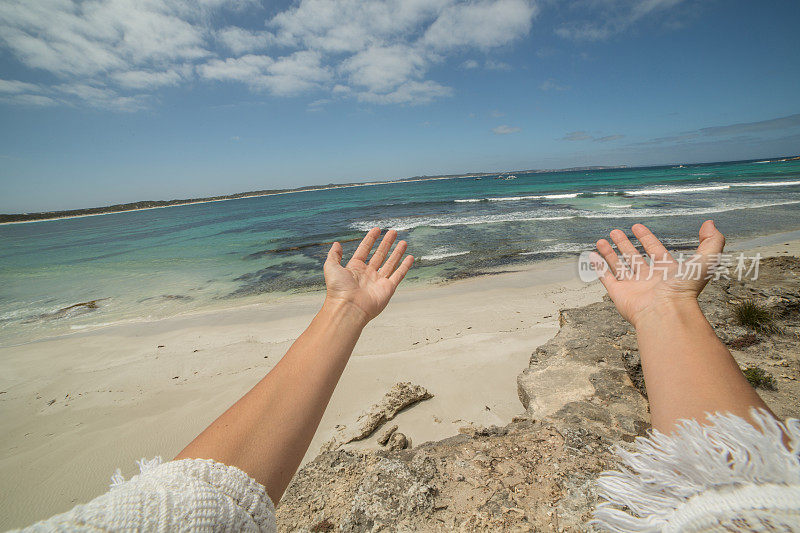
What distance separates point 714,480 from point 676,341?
74 cm

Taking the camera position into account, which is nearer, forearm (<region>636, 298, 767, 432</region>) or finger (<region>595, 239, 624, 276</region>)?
forearm (<region>636, 298, 767, 432</region>)

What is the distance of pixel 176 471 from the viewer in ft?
3.01

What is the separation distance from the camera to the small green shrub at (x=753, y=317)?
3.35 meters

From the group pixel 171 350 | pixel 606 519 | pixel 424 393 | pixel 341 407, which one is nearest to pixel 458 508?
pixel 606 519

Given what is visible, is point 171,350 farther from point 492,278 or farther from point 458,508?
point 492,278

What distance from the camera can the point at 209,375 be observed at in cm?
516

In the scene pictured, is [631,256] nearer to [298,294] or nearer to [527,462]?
[527,462]

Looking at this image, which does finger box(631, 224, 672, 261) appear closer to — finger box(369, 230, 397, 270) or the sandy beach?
finger box(369, 230, 397, 270)

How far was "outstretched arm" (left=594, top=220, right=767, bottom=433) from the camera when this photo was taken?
1.19 m

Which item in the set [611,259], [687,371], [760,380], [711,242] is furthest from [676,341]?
[760,380]

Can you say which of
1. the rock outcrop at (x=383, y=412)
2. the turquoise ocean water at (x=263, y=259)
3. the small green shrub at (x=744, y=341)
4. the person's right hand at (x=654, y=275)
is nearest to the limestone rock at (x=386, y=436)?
the rock outcrop at (x=383, y=412)

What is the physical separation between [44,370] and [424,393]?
7.08 m

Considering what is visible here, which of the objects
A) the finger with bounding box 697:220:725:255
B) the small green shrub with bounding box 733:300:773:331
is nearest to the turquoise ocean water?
the small green shrub with bounding box 733:300:773:331

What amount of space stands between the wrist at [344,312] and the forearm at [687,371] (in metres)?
1.31
